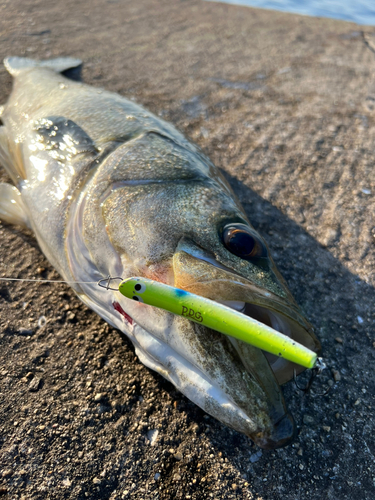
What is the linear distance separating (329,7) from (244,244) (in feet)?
40.6

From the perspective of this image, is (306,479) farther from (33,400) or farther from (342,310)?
(33,400)

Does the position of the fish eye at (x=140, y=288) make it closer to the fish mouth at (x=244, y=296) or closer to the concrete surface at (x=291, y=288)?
the fish mouth at (x=244, y=296)

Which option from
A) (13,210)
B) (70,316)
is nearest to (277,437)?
(70,316)

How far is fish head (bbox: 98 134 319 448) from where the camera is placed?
1490mm

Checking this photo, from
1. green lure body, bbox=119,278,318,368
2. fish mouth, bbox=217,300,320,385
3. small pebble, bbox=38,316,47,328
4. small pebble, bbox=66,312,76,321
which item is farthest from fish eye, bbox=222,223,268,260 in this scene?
small pebble, bbox=38,316,47,328

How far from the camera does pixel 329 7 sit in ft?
35.8

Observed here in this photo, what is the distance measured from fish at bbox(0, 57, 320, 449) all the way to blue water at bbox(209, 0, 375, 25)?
30.4 ft

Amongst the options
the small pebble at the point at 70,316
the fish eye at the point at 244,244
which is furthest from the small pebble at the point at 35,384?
the fish eye at the point at 244,244

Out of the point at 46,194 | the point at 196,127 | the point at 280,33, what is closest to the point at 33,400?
the point at 46,194

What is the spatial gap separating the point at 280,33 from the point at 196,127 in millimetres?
3912

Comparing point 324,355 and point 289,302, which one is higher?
point 289,302

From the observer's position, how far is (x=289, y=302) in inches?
64.2

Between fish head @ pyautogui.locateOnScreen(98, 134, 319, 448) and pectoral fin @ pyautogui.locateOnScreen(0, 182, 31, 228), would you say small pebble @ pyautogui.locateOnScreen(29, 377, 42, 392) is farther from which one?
pectoral fin @ pyautogui.locateOnScreen(0, 182, 31, 228)

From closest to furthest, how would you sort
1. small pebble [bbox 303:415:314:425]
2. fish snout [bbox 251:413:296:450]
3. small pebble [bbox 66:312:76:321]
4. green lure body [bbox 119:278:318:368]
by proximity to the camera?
green lure body [bbox 119:278:318:368]
fish snout [bbox 251:413:296:450]
small pebble [bbox 303:415:314:425]
small pebble [bbox 66:312:76:321]
